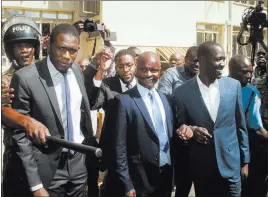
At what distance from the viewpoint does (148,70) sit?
3064 mm

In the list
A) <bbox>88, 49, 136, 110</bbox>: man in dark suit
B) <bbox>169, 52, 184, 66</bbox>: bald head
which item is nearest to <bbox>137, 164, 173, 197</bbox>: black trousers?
<bbox>88, 49, 136, 110</bbox>: man in dark suit

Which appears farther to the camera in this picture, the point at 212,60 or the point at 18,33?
the point at 212,60

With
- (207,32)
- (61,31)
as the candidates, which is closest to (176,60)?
(61,31)

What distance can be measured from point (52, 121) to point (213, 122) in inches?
55.9

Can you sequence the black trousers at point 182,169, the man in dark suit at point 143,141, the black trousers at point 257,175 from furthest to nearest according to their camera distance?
the black trousers at point 257,175, the black trousers at point 182,169, the man in dark suit at point 143,141

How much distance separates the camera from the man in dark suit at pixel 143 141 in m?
2.94

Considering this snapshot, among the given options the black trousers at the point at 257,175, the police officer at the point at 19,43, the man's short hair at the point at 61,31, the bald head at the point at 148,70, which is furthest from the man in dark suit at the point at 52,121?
the black trousers at the point at 257,175

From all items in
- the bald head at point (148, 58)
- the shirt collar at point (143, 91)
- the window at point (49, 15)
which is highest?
the window at point (49, 15)

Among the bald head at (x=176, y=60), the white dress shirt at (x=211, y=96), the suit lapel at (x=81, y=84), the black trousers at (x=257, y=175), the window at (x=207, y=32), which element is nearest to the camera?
the suit lapel at (x=81, y=84)

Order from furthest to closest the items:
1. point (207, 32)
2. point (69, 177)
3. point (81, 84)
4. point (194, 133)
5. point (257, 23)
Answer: point (207, 32) < point (257, 23) < point (194, 133) < point (81, 84) < point (69, 177)

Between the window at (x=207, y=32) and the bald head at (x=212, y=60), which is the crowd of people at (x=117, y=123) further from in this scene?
the window at (x=207, y=32)

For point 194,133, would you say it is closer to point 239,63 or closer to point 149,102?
point 149,102

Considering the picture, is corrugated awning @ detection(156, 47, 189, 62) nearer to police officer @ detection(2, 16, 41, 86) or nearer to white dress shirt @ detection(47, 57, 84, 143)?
police officer @ detection(2, 16, 41, 86)

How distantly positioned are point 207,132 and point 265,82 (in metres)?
1.74
